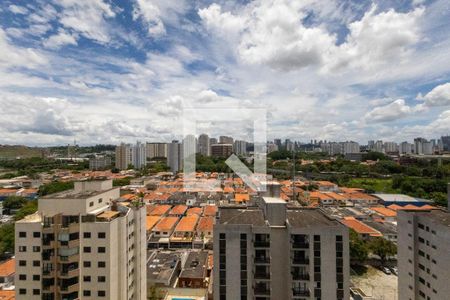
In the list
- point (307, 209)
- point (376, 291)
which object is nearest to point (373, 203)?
point (376, 291)

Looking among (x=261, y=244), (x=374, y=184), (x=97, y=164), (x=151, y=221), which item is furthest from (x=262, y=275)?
(x=97, y=164)

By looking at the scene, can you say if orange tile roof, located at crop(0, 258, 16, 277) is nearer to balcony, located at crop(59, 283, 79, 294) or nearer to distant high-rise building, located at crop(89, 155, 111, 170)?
balcony, located at crop(59, 283, 79, 294)

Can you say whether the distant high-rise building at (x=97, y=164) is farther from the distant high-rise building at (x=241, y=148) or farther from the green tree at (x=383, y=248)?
the green tree at (x=383, y=248)

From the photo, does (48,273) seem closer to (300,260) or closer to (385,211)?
(300,260)

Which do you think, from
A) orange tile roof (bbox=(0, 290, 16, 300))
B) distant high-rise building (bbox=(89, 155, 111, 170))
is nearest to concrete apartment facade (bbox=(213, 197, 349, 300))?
orange tile roof (bbox=(0, 290, 16, 300))

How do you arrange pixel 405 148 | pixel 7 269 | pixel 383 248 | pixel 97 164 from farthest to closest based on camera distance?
1. pixel 405 148
2. pixel 97 164
3. pixel 383 248
4. pixel 7 269
